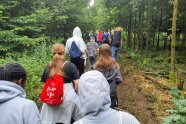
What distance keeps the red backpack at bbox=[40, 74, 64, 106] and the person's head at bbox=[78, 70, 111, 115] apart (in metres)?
2.83

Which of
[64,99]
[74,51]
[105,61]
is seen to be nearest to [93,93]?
[64,99]

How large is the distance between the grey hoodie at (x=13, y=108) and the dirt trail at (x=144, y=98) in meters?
6.29

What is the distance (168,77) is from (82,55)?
7.02 m

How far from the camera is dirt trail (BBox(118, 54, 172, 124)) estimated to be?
997 centimetres

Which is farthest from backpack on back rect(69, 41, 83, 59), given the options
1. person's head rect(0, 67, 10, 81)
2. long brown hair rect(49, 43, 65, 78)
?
person's head rect(0, 67, 10, 81)

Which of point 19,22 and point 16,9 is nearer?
point 19,22

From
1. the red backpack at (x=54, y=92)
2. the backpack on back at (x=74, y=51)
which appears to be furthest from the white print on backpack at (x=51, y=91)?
the backpack on back at (x=74, y=51)

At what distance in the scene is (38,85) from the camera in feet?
34.3

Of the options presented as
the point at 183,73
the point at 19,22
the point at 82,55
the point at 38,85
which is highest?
the point at 19,22

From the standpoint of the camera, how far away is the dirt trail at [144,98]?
9966 millimetres

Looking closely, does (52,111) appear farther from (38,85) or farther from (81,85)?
(38,85)

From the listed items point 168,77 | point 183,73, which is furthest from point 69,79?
point 183,73

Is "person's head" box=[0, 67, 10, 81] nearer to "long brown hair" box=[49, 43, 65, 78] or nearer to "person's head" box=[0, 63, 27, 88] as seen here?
"person's head" box=[0, 63, 27, 88]

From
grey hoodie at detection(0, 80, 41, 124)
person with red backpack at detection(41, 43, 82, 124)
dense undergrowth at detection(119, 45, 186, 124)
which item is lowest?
dense undergrowth at detection(119, 45, 186, 124)
